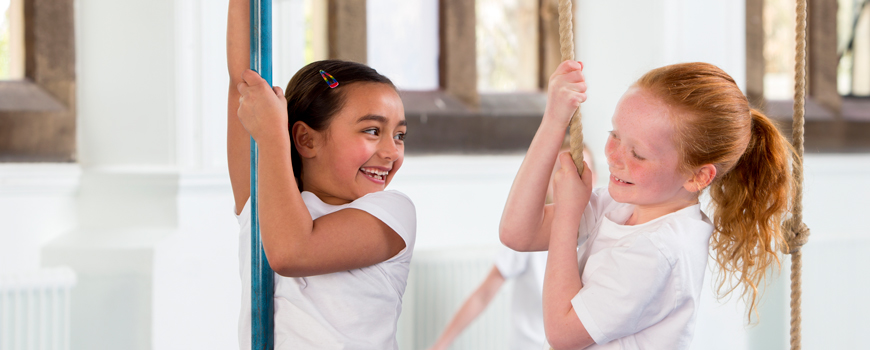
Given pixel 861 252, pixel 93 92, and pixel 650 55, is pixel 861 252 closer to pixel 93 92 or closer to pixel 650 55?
pixel 650 55

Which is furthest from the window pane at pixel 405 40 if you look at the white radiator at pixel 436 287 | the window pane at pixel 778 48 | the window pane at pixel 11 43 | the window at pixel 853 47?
the window at pixel 853 47

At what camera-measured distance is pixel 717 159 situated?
0.58m

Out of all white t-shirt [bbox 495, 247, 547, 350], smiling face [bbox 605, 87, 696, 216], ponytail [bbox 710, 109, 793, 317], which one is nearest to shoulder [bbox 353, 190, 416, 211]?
smiling face [bbox 605, 87, 696, 216]

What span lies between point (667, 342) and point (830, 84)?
2001 mm

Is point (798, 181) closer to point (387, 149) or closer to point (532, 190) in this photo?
point (532, 190)

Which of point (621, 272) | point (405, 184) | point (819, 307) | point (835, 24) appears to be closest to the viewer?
point (621, 272)

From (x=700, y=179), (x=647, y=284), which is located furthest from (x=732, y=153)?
(x=647, y=284)

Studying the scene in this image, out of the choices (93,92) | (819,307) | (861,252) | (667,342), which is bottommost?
(819,307)

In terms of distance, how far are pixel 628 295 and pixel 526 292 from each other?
80cm

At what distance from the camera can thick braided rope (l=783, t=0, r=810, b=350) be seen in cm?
69

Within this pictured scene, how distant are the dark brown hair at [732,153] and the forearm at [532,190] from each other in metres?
0.10

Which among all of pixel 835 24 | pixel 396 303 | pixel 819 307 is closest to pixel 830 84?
pixel 835 24

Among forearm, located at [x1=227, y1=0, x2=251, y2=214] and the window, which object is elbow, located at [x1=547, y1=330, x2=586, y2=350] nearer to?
forearm, located at [x1=227, y1=0, x2=251, y2=214]

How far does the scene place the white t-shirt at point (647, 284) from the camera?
543 mm
